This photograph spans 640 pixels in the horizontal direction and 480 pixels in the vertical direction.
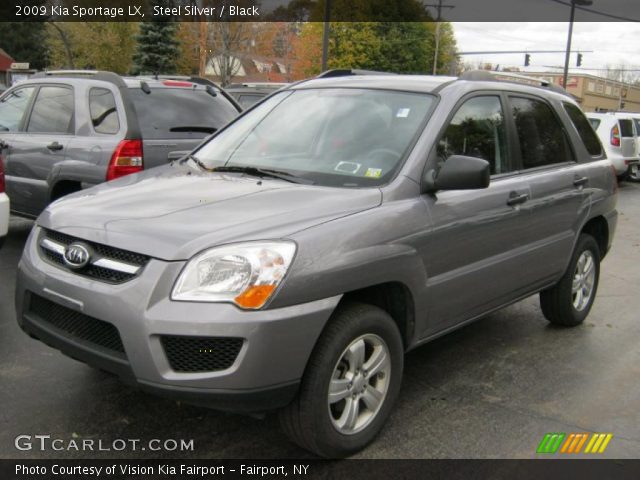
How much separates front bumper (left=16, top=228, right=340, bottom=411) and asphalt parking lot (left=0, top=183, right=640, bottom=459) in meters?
0.58

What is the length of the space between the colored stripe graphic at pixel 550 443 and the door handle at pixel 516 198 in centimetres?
141

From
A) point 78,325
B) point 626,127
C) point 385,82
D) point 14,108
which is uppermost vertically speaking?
→ point 385,82

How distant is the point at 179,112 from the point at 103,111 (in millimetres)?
758

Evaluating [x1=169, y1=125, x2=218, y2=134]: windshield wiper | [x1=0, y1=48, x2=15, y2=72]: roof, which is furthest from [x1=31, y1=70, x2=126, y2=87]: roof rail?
[x1=0, y1=48, x2=15, y2=72]: roof

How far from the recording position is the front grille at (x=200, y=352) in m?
2.71

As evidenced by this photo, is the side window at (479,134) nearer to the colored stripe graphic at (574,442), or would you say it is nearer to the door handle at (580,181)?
the door handle at (580,181)

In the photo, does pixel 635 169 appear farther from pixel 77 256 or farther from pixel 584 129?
pixel 77 256

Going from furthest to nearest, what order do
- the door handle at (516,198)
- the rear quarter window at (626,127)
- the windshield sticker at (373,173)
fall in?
the rear quarter window at (626,127) → the door handle at (516,198) → the windshield sticker at (373,173)

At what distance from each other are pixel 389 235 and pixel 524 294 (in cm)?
171

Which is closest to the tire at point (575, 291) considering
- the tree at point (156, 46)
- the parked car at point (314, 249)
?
the parked car at point (314, 249)

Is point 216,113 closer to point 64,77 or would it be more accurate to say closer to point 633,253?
point 64,77

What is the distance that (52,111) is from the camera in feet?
22.9

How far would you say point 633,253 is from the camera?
871 cm

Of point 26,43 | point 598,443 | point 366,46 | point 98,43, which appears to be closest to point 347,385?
point 598,443
